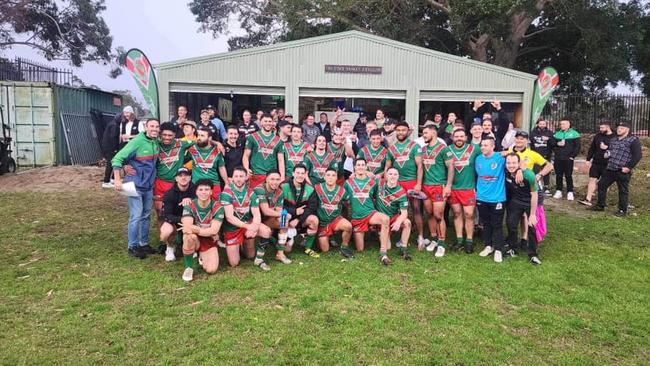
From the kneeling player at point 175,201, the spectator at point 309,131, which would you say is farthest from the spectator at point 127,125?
the kneeling player at point 175,201

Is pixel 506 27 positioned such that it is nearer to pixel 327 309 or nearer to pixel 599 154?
pixel 599 154

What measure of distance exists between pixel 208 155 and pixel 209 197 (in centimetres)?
86

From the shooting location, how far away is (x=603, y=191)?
8930 mm

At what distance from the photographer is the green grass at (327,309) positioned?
3549mm

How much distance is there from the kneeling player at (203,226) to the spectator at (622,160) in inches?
278

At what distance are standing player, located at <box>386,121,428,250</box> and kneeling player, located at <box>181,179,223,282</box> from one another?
2500 millimetres

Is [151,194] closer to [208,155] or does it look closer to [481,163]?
[208,155]

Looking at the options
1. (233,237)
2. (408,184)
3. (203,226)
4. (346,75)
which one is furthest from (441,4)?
(203,226)

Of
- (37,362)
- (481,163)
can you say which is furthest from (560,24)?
(37,362)

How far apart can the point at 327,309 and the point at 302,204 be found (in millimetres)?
2048

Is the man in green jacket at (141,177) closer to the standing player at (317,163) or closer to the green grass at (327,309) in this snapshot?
the green grass at (327,309)

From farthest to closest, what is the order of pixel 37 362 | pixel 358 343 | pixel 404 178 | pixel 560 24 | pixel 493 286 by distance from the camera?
pixel 560 24, pixel 404 178, pixel 493 286, pixel 358 343, pixel 37 362

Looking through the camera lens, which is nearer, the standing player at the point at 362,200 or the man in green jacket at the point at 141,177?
the man in green jacket at the point at 141,177

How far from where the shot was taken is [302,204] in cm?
616
